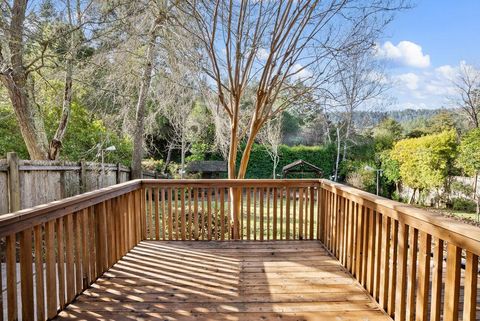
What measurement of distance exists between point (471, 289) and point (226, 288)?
1.85 metres

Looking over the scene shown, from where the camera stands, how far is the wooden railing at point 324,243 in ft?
5.65

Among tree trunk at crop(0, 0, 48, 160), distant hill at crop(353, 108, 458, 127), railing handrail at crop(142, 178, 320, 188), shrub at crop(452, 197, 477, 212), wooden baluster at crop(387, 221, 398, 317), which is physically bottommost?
shrub at crop(452, 197, 477, 212)

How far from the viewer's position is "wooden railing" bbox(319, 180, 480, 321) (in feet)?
5.09

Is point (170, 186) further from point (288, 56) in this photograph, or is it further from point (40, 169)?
point (288, 56)

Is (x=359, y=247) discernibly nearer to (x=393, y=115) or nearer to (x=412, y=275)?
(x=412, y=275)

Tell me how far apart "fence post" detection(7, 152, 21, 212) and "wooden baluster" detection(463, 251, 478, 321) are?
453 cm

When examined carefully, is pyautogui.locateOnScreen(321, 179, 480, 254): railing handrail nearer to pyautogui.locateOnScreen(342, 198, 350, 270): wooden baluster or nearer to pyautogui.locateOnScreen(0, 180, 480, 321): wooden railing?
pyautogui.locateOnScreen(0, 180, 480, 321): wooden railing

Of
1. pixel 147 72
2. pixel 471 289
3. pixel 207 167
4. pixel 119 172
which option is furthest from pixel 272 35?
pixel 207 167

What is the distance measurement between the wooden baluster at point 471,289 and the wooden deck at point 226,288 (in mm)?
946

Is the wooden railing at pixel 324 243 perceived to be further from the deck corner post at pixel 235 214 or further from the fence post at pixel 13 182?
the fence post at pixel 13 182

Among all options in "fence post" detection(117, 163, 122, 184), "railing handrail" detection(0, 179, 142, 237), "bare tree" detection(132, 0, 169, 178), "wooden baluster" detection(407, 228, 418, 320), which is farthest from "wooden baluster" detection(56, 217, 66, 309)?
"fence post" detection(117, 163, 122, 184)

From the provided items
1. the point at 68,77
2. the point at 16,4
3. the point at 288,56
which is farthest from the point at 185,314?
the point at 68,77

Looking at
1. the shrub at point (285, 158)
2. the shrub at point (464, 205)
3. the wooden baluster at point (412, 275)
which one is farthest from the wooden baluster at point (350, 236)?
the shrub at point (285, 158)

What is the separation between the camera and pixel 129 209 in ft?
12.5
